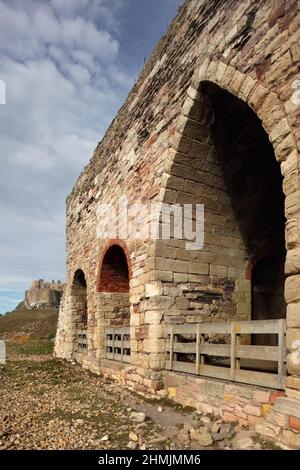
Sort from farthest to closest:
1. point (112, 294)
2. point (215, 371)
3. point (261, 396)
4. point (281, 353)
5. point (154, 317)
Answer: point (112, 294)
point (154, 317)
point (215, 371)
point (261, 396)
point (281, 353)

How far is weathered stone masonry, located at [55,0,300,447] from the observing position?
4.58m

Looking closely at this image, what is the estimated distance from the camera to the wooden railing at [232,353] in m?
4.62

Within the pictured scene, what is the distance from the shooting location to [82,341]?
1350 centimetres

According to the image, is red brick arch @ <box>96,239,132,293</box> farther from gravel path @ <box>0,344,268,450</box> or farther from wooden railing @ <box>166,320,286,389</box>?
wooden railing @ <box>166,320,286,389</box>

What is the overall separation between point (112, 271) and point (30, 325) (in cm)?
2106

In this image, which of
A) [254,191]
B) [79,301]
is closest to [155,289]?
[254,191]

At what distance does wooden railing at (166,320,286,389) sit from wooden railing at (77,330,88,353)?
6776 mm

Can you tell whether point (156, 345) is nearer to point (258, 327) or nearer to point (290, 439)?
point (258, 327)

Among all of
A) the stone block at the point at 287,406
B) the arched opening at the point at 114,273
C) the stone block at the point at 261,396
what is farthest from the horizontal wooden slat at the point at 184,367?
the arched opening at the point at 114,273

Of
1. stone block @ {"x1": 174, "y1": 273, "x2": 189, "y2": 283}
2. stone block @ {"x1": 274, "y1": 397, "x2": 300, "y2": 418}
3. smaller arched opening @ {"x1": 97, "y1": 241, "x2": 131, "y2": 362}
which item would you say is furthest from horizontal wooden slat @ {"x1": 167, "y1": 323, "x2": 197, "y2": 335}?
smaller arched opening @ {"x1": 97, "y1": 241, "x2": 131, "y2": 362}

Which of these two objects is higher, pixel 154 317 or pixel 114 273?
pixel 114 273

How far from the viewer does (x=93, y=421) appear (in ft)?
18.1

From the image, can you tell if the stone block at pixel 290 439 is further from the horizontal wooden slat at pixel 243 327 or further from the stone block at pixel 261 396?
the horizontal wooden slat at pixel 243 327
